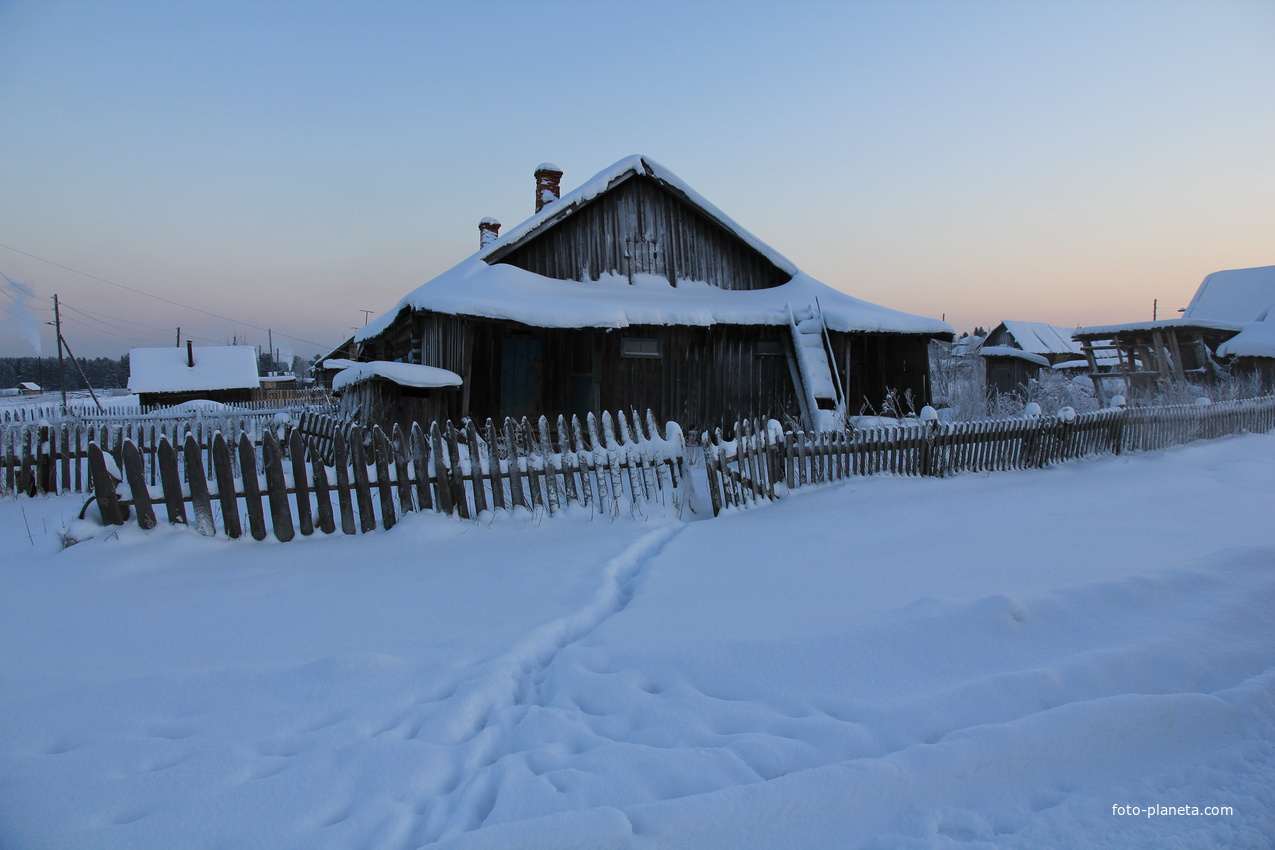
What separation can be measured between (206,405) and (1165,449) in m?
34.2

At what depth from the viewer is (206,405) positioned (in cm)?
2758

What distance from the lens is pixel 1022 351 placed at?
27219mm

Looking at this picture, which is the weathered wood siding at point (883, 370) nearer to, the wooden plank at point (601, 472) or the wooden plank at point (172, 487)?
the wooden plank at point (601, 472)

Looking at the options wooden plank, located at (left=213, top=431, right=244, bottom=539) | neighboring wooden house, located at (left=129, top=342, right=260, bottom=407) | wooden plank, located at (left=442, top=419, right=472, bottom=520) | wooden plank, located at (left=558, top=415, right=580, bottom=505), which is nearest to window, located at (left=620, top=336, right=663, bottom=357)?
wooden plank, located at (left=558, top=415, right=580, bottom=505)

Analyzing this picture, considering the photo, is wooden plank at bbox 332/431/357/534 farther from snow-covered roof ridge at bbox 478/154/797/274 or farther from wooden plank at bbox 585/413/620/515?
snow-covered roof ridge at bbox 478/154/797/274

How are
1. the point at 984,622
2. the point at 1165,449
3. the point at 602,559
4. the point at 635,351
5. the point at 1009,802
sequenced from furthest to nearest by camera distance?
the point at 635,351 < the point at 1165,449 < the point at 602,559 < the point at 984,622 < the point at 1009,802

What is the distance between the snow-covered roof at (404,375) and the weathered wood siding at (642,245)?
3.29 metres

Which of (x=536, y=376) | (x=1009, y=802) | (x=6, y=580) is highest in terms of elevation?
(x=536, y=376)

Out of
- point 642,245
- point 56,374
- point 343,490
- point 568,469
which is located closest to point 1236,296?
point 642,245

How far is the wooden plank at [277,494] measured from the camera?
185 inches

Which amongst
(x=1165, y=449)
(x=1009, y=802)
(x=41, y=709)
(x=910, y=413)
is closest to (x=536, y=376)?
(x=910, y=413)

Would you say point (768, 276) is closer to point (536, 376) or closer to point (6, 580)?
point (536, 376)

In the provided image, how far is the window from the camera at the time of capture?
10945 millimetres

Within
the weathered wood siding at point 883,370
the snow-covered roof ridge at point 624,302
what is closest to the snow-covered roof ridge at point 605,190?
the snow-covered roof ridge at point 624,302
